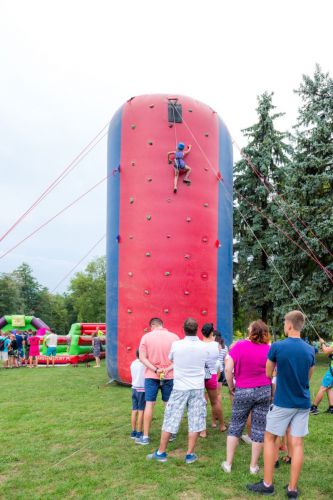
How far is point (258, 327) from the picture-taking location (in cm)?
448

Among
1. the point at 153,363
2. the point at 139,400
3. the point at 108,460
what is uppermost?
the point at 153,363

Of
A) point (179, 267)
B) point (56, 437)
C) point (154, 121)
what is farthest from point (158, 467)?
point (154, 121)

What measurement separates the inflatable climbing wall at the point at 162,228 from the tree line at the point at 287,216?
13.2ft

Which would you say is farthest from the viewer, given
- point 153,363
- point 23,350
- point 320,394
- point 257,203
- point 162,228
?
point 257,203

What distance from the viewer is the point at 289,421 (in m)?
3.90

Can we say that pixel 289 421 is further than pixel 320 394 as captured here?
No

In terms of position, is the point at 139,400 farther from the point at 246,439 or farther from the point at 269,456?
the point at 269,456

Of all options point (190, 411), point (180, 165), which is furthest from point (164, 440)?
point (180, 165)

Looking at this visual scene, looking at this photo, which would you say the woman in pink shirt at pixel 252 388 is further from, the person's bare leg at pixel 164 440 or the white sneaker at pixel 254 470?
the person's bare leg at pixel 164 440

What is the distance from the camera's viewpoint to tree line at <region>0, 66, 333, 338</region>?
49.5 feet

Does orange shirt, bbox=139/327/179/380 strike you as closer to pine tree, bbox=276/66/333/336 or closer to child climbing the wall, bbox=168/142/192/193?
child climbing the wall, bbox=168/142/192/193

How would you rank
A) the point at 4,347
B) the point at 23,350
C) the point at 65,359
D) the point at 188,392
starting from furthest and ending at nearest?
the point at 65,359 < the point at 23,350 < the point at 4,347 < the point at 188,392

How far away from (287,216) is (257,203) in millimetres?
3291

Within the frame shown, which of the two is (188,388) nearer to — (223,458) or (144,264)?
(223,458)
